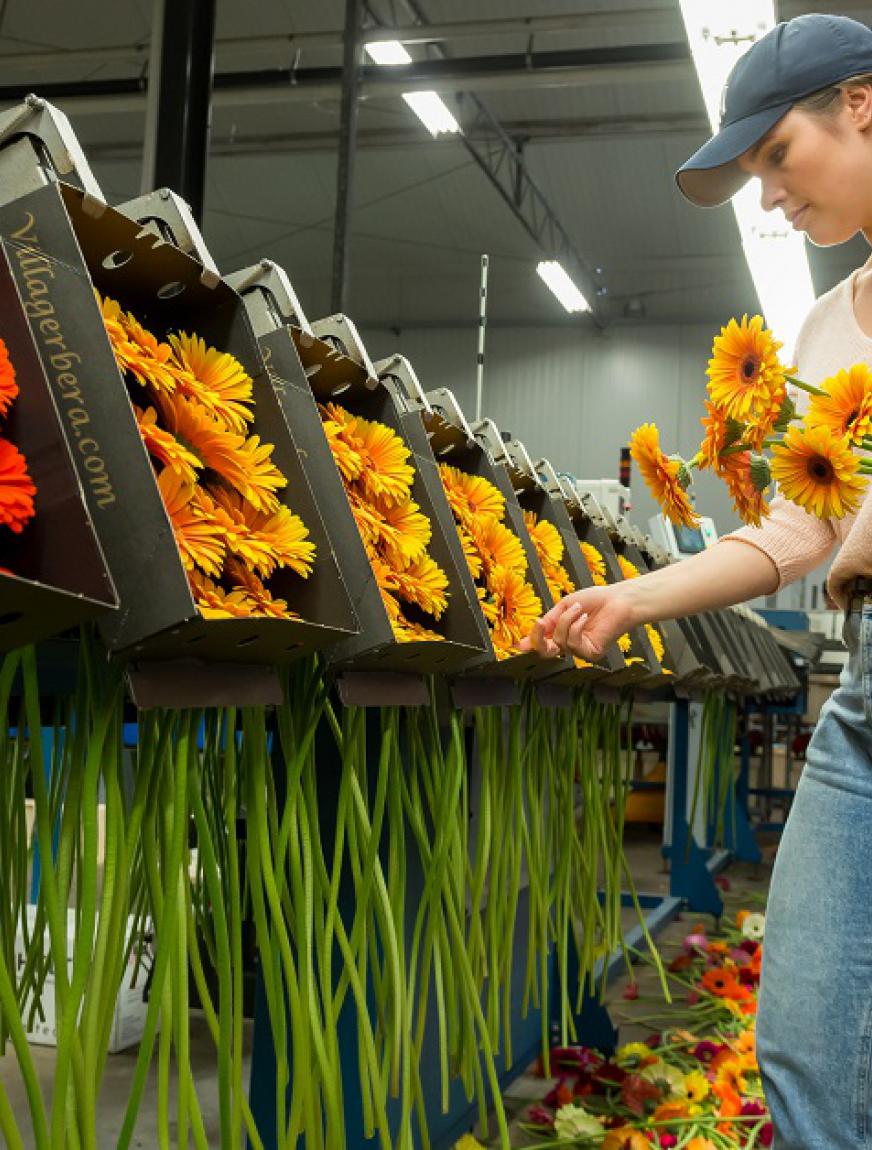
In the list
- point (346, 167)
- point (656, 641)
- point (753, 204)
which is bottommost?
point (656, 641)

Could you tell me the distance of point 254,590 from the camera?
0.94 meters

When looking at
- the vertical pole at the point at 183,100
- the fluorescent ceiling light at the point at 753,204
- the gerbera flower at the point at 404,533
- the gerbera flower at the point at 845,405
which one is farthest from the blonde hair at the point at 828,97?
the vertical pole at the point at 183,100

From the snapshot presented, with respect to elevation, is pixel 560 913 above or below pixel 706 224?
below

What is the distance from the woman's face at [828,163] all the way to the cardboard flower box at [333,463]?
0.43 m

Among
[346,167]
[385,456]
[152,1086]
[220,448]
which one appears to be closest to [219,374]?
[220,448]

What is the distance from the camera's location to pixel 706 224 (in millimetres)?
10938

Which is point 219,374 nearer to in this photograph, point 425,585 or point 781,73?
point 425,585

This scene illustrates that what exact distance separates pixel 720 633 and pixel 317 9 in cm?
606

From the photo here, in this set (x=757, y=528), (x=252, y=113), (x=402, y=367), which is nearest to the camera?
(x=757, y=528)

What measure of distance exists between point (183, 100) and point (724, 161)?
3.06m

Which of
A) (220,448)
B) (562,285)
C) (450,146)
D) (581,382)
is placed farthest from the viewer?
(581,382)

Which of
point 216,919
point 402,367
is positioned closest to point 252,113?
point 402,367

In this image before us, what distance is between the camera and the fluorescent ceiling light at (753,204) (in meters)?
4.30

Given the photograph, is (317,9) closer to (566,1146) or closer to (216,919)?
(566,1146)
